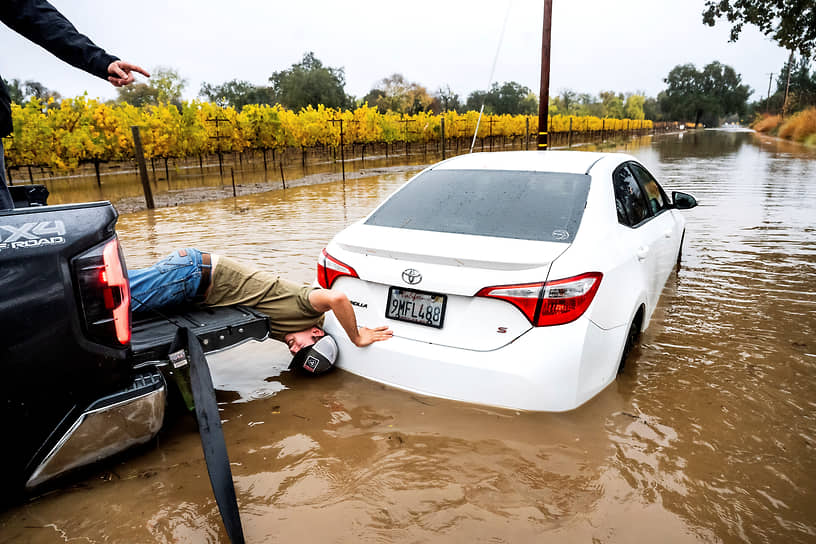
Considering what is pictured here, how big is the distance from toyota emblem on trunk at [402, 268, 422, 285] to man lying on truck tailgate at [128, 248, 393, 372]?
349 mm

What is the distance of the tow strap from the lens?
2.10 meters

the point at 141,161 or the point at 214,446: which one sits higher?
the point at 141,161

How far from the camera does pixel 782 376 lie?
3.75 metres

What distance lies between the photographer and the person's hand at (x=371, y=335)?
10.4 feet

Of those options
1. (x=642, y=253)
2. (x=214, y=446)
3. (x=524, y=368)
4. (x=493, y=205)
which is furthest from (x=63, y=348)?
(x=642, y=253)

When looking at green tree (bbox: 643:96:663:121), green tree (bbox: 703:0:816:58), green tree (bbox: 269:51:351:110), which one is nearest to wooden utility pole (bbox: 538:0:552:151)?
green tree (bbox: 703:0:816:58)

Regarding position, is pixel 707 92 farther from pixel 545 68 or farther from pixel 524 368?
pixel 524 368

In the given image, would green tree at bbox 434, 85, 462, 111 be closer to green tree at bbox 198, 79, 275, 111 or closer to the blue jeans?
green tree at bbox 198, 79, 275, 111

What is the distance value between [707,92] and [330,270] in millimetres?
153212

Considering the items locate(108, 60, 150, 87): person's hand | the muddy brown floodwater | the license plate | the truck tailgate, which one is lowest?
the muddy brown floodwater

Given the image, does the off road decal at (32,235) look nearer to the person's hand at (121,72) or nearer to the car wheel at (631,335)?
the person's hand at (121,72)

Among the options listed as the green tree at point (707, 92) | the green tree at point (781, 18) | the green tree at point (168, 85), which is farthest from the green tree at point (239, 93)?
the green tree at point (707, 92)

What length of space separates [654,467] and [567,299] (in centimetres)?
97

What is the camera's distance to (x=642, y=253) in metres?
3.57
